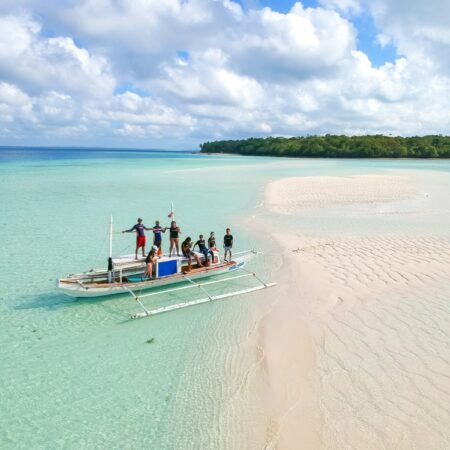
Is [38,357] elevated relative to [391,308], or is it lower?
lower

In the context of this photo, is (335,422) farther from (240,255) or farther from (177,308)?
(240,255)

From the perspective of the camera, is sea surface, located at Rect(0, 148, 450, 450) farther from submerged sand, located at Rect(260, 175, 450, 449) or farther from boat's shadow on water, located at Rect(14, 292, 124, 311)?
submerged sand, located at Rect(260, 175, 450, 449)

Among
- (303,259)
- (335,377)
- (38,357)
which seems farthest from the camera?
(303,259)

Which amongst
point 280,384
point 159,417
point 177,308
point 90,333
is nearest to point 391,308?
point 280,384

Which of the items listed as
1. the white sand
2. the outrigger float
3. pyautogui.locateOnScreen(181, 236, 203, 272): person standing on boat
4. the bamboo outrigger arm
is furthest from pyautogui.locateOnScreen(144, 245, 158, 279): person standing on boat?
the white sand

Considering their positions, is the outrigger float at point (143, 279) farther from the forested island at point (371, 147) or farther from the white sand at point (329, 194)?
the forested island at point (371, 147)

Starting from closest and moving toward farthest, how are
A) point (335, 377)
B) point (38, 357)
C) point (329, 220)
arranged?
point (335, 377) → point (38, 357) → point (329, 220)
